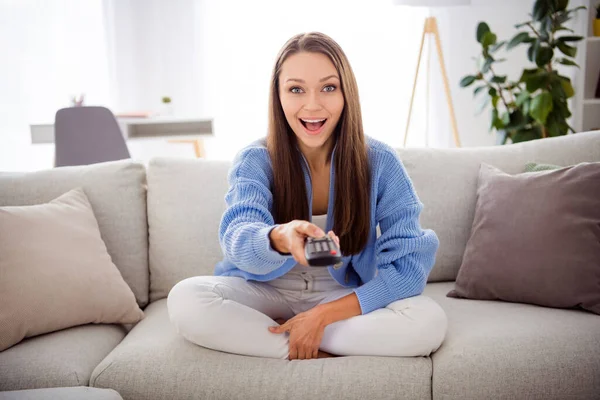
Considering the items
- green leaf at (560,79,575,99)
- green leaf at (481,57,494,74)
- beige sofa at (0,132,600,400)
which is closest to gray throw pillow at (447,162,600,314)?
beige sofa at (0,132,600,400)

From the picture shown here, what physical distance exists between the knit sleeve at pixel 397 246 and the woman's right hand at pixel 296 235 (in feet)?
0.89

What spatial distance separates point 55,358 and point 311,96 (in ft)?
2.75

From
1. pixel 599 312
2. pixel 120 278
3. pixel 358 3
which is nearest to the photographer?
pixel 599 312

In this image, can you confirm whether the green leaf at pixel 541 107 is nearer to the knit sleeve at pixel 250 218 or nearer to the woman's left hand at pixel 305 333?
the knit sleeve at pixel 250 218

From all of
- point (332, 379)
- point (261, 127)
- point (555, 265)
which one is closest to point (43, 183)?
point (332, 379)

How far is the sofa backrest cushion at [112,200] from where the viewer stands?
1.62 metres

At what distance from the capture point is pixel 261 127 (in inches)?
172

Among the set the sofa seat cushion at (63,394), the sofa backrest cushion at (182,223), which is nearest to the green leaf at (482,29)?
the sofa backrest cushion at (182,223)

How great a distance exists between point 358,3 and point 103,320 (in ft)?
11.1

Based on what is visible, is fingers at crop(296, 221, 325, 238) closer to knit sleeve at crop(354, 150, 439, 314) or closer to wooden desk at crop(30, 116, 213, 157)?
knit sleeve at crop(354, 150, 439, 314)

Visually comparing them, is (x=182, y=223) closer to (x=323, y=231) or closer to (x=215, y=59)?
(x=323, y=231)

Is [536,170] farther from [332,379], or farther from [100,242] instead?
[100,242]

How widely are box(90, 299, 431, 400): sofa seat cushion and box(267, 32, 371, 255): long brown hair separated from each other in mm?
331

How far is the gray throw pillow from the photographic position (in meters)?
1.38
